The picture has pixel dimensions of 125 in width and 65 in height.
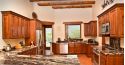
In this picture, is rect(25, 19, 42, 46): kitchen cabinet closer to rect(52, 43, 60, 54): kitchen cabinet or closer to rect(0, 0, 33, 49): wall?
rect(0, 0, 33, 49): wall

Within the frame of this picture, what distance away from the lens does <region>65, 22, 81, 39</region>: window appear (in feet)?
46.1

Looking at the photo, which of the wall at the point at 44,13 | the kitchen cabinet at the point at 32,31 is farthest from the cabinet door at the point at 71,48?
the kitchen cabinet at the point at 32,31

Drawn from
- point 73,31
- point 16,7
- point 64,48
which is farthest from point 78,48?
point 16,7

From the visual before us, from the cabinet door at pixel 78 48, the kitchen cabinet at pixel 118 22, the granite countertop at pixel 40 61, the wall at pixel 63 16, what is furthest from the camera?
the wall at pixel 63 16

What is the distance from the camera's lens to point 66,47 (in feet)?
42.1

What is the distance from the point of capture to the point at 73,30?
46.9 feet

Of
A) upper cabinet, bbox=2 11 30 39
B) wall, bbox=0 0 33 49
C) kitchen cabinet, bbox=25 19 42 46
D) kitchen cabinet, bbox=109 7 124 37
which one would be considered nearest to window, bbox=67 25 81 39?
wall, bbox=0 0 33 49

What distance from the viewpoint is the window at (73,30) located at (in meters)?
14.1

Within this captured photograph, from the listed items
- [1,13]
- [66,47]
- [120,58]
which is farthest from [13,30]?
[66,47]

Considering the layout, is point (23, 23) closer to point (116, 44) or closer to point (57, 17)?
point (116, 44)

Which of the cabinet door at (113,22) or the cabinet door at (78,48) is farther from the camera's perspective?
the cabinet door at (78,48)

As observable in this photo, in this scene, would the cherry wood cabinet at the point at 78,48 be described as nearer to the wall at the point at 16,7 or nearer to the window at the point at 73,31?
the window at the point at 73,31

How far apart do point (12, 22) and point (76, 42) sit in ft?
21.7

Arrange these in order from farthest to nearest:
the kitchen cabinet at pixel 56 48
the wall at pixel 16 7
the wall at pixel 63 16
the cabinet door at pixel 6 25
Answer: the wall at pixel 63 16 < the kitchen cabinet at pixel 56 48 < the wall at pixel 16 7 < the cabinet door at pixel 6 25
